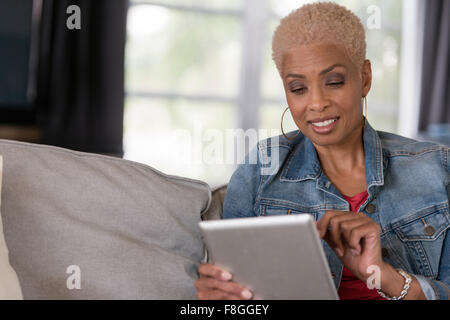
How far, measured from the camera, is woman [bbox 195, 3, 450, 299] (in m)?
1.24

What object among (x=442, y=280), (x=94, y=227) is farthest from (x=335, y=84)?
(x=94, y=227)

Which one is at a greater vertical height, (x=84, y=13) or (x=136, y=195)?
(x=84, y=13)

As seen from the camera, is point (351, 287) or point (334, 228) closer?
point (334, 228)

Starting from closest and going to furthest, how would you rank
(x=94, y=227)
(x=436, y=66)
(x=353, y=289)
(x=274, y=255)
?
(x=274, y=255), (x=94, y=227), (x=353, y=289), (x=436, y=66)

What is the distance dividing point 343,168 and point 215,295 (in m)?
0.55

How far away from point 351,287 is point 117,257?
1.74 feet

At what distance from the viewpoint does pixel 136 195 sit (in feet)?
3.89

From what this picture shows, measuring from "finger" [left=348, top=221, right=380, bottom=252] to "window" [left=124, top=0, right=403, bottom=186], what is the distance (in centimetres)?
267

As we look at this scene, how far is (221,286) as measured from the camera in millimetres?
965

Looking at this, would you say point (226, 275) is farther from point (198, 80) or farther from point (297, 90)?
point (198, 80)

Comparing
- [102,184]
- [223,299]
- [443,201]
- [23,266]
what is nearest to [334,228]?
[223,299]

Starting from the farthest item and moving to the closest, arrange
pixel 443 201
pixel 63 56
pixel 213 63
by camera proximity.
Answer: pixel 213 63 < pixel 63 56 < pixel 443 201

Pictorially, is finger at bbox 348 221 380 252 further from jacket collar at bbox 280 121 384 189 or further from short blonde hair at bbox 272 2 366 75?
short blonde hair at bbox 272 2 366 75

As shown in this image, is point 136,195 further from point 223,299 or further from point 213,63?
point 213,63
